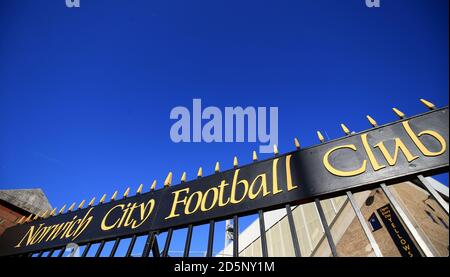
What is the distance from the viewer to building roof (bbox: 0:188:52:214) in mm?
7145

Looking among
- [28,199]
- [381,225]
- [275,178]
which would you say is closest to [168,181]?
[275,178]

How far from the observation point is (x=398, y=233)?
1355 centimetres

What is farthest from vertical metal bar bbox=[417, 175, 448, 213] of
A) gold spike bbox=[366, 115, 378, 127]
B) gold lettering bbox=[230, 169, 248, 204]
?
gold lettering bbox=[230, 169, 248, 204]

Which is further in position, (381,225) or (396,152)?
(381,225)

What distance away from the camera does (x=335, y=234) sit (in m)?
15.3

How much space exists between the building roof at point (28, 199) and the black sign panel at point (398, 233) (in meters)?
16.4

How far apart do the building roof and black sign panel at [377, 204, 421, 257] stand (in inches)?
647

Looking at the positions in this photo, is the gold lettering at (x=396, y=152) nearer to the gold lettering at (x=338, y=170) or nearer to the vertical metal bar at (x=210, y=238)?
the gold lettering at (x=338, y=170)

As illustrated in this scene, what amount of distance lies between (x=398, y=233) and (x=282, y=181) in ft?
49.6

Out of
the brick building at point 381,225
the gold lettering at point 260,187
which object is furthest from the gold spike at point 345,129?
the brick building at point 381,225

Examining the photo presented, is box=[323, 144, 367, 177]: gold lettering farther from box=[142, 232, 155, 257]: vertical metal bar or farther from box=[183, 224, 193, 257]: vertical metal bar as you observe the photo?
box=[142, 232, 155, 257]: vertical metal bar

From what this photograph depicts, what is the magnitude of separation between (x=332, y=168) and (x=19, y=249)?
512 centimetres

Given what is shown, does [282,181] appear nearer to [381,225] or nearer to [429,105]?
[429,105]

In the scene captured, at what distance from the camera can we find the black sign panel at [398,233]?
40.3 ft
